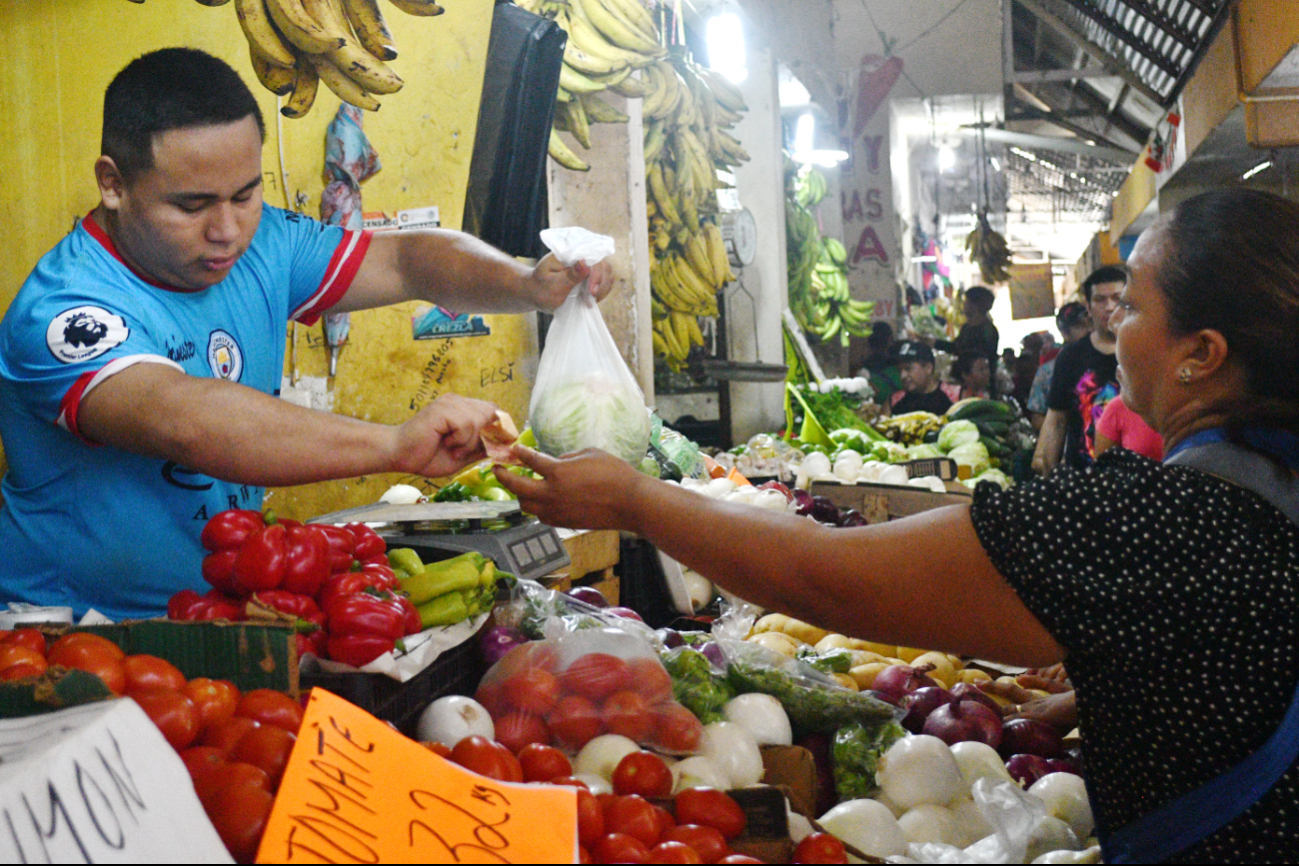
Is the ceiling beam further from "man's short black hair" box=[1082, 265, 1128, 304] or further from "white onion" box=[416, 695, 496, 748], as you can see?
"white onion" box=[416, 695, 496, 748]

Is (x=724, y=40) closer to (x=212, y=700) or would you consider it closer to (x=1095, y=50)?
(x=1095, y=50)

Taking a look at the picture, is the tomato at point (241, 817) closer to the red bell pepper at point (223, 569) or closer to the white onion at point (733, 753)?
the red bell pepper at point (223, 569)

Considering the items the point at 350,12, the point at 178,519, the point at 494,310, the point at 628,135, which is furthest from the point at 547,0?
the point at 178,519

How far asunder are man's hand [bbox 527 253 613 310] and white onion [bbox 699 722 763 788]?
1.07 metres

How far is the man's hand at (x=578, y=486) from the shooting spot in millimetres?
1671

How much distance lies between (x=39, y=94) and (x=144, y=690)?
2.06 m

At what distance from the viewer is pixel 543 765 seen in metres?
1.34

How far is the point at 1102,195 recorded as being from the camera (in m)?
20.2

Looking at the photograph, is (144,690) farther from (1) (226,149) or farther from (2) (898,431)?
(2) (898,431)

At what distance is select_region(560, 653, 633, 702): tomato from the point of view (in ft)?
5.71

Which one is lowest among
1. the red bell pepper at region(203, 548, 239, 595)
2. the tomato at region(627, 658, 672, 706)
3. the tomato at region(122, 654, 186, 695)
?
the tomato at region(627, 658, 672, 706)

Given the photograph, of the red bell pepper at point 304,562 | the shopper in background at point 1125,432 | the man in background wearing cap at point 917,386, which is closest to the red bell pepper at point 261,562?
the red bell pepper at point 304,562

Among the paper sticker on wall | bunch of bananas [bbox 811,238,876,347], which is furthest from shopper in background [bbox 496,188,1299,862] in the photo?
bunch of bananas [bbox 811,238,876,347]

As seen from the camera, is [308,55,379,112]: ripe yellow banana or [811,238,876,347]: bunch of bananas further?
[811,238,876,347]: bunch of bananas
